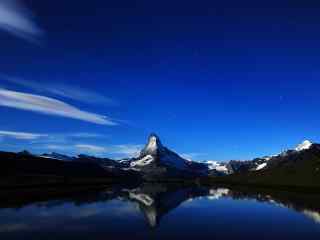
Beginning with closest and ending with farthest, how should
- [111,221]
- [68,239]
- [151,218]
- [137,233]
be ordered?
[68,239] → [137,233] → [111,221] → [151,218]

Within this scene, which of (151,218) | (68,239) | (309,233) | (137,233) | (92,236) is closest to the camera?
(68,239)

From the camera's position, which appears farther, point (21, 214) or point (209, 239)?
point (21, 214)

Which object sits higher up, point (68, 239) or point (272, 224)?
point (272, 224)

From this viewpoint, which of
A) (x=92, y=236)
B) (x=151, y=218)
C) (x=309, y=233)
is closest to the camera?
(x=92, y=236)

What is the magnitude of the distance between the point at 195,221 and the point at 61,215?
18466 millimetres

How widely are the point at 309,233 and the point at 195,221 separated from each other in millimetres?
14946

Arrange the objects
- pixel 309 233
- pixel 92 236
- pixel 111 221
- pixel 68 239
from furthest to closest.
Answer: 1. pixel 111 221
2. pixel 309 233
3. pixel 92 236
4. pixel 68 239

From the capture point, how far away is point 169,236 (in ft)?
130

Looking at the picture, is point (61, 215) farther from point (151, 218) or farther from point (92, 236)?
point (92, 236)

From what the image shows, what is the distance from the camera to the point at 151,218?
56.7 meters

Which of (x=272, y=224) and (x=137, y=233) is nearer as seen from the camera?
(x=137, y=233)

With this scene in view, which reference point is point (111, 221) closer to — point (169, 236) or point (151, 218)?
point (151, 218)

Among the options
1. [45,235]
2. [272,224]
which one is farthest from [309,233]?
[45,235]

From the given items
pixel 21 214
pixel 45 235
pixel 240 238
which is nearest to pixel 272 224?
pixel 240 238
